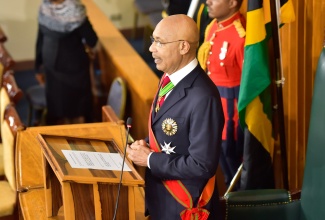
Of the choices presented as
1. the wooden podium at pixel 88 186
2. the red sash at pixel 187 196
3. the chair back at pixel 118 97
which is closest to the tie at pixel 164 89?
the red sash at pixel 187 196

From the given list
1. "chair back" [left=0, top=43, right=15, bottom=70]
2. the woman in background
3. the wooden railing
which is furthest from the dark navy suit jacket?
the woman in background

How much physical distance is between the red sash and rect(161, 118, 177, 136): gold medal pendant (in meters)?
0.10

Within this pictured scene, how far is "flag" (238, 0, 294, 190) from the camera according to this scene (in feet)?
12.0

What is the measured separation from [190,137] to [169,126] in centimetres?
10

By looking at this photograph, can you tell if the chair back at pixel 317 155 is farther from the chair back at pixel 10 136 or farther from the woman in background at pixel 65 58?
the woman in background at pixel 65 58

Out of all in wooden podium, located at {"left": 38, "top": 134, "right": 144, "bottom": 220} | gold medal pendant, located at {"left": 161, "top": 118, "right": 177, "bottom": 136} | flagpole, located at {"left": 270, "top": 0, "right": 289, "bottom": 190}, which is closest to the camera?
wooden podium, located at {"left": 38, "top": 134, "right": 144, "bottom": 220}

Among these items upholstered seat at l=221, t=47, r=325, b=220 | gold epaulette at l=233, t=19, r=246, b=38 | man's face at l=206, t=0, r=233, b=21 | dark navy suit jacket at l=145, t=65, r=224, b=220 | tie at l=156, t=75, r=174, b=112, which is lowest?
upholstered seat at l=221, t=47, r=325, b=220

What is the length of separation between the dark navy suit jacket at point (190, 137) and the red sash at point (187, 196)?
0.02m

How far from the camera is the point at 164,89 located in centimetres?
293

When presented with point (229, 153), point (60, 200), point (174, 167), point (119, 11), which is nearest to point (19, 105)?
point (119, 11)

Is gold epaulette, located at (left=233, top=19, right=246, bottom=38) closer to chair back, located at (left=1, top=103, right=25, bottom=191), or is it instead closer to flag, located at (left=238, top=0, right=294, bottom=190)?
flag, located at (left=238, top=0, right=294, bottom=190)

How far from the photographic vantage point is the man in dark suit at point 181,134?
9.06 feet

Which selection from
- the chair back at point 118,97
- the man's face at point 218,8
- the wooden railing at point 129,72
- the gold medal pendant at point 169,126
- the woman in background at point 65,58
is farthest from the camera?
the woman in background at point 65,58

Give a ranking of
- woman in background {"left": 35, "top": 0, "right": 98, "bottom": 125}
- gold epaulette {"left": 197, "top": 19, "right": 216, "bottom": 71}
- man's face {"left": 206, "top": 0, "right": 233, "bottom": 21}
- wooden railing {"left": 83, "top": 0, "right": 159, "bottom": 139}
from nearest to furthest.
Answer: man's face {"left": 206, "top": 0, "right": 233, "bottom": 21}
gold epaulette {"left": 197, "top": 19, "right": 216, "bottom": 71}
wooden railing {"left": 83, "top": 0, "right": 159, "bottom": 139}
woman in background {"left": 35, "top": 0, "right": 98, "bottom": 125}
